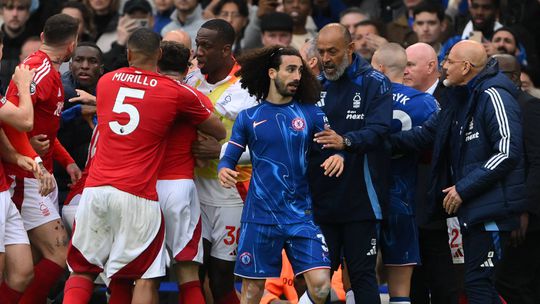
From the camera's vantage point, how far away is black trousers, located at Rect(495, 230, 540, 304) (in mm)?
11336

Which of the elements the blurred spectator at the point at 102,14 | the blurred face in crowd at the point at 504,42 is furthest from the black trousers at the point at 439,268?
the blurred spectator at the point at 102,14

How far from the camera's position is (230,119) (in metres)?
10.5

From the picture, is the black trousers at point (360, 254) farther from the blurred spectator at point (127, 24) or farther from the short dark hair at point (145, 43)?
the blurred spectator at point (127, 24)

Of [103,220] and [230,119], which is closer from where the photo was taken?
[103,220]

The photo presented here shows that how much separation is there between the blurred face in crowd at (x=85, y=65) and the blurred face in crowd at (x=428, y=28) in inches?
172

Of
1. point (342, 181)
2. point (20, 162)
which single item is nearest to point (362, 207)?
point (342, 181)

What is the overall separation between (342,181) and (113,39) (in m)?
6.30

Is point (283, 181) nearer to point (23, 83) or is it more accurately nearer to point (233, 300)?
point (233, 300)

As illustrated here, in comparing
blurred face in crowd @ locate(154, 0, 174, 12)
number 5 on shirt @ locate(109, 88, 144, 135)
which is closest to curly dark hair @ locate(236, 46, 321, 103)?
number 5 on shirt @ locate(109, 88, 144, 135)

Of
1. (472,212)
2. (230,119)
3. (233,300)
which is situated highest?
(230,119)

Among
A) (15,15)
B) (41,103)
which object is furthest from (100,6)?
(41,103)

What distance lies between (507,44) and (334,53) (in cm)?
413

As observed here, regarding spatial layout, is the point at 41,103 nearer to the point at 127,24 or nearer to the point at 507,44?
the point at 127,24

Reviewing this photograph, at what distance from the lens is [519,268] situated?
11367 mm
